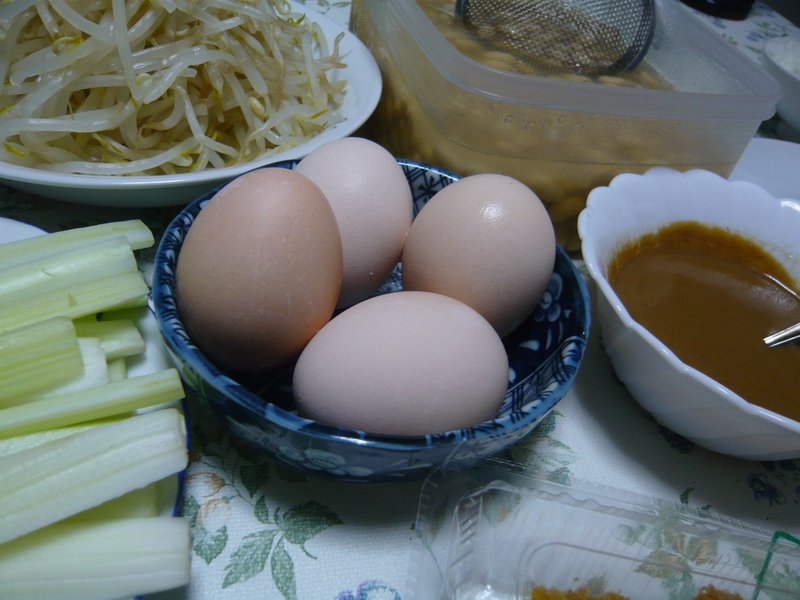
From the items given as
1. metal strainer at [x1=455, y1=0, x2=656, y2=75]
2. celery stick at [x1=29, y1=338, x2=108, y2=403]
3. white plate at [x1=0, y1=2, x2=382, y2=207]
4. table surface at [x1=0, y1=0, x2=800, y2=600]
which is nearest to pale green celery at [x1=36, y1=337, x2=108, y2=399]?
celery stick at [x1=29, y1=338, x2=108, y2=403]

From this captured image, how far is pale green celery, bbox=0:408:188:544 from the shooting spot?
1.58 ft

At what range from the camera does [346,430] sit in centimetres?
51

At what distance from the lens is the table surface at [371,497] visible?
576 millimetres

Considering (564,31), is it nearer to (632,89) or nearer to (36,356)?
(632,89)

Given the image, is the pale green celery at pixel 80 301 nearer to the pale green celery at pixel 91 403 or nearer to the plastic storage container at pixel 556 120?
the pale green celery at pixel 91 403

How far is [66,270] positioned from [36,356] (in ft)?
0.43

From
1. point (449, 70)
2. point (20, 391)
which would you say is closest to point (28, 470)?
point (20, 391)

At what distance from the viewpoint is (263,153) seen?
1003 millimetres

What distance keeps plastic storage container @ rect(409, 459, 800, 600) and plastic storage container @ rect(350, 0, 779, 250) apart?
0.51 metres

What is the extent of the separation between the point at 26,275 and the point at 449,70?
605mm

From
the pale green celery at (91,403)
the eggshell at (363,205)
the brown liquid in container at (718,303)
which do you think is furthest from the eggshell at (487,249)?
the pale green celery at (91,403)

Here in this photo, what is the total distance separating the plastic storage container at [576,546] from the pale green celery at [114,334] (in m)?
0.33

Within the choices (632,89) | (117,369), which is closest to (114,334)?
(117,369)

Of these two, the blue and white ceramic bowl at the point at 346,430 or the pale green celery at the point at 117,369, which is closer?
the blue and white ceramic bowl at the point at 346,430
